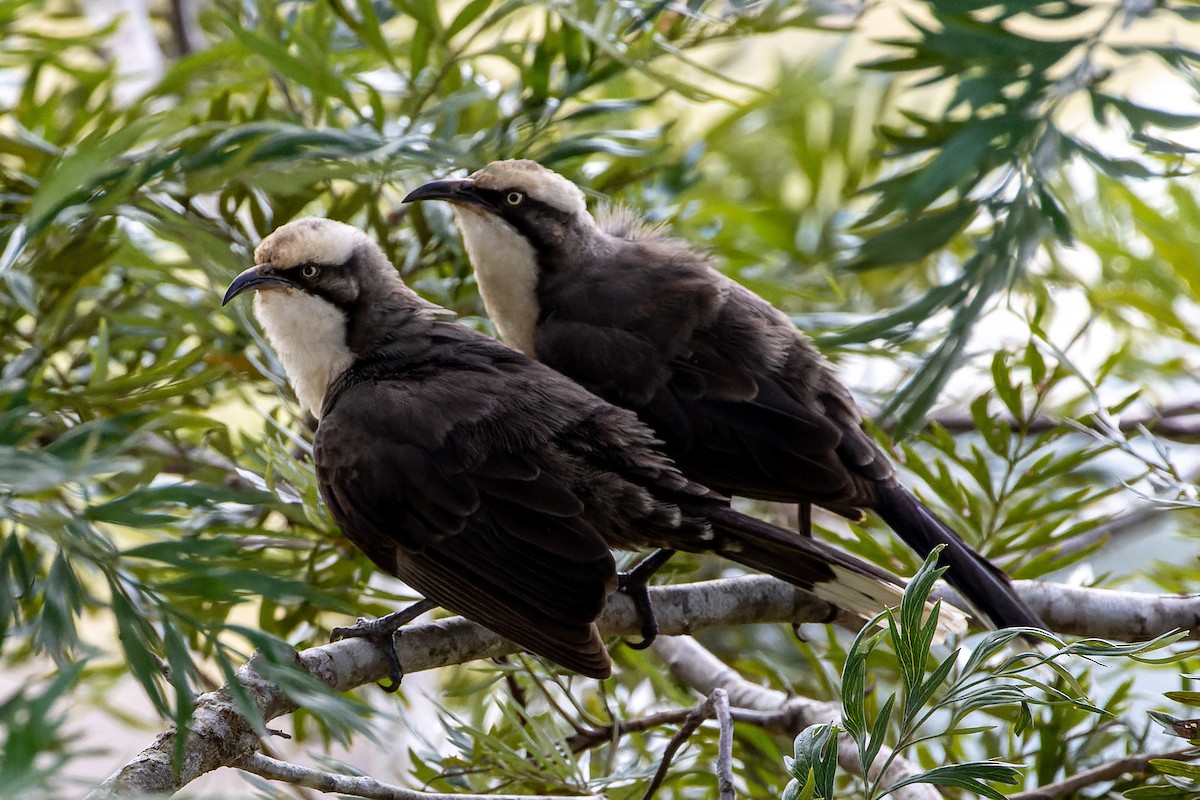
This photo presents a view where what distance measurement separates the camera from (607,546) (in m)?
1.51

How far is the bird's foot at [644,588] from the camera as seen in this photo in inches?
65.2

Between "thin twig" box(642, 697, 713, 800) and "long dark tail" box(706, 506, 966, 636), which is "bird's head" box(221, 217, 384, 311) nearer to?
"long dark tail" box(706, 506, 966, 636)

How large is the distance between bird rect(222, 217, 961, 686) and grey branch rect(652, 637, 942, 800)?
21 cm

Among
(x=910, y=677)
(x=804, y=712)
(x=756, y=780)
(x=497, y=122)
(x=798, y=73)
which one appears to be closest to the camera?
(x=910, y=677)

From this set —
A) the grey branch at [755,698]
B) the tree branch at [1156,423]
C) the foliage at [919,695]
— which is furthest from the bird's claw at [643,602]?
the tree branch at [1156,423]

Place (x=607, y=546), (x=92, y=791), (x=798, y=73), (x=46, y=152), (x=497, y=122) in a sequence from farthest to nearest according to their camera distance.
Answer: (x=798, y=73), (x=497, y=122), (x=46, y=152), (x=607, y=546), (x=92, y=791)

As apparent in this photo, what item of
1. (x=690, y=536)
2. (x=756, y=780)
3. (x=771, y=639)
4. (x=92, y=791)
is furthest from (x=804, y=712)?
(x=92, y=791)

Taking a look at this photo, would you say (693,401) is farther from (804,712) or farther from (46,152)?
(46,152)

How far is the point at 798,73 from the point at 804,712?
2276mm

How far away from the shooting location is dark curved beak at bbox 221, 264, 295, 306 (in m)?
1.67

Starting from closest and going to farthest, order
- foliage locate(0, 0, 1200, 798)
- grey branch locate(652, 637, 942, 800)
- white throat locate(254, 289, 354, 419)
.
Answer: foliage locate(0, 0, 1200, 798), grey branch locate(652, 637, 942, 800), white throat locate(254, 289, 354, 419)

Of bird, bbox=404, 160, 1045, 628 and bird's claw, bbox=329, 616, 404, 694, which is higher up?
bird, bbox=404, 160, 1045, 628

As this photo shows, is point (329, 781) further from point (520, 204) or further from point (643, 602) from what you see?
point (520, 204)

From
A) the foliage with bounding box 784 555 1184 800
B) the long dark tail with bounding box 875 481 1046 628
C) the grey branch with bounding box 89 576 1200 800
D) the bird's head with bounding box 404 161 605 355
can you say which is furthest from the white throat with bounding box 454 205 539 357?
the foliage with bounding box 784 555 1184 800
